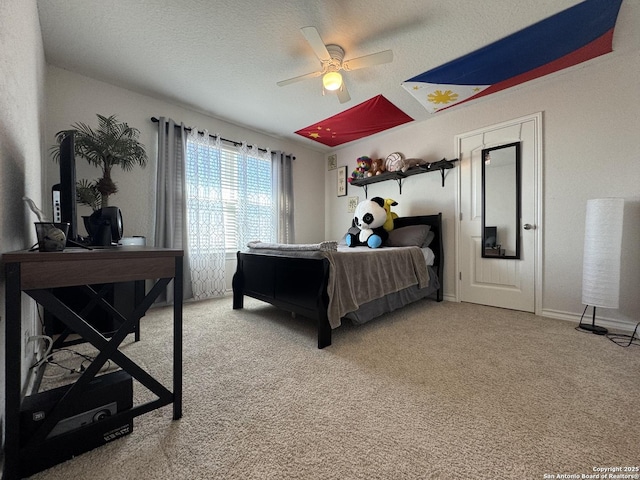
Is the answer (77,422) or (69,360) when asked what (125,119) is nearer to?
(69,360)

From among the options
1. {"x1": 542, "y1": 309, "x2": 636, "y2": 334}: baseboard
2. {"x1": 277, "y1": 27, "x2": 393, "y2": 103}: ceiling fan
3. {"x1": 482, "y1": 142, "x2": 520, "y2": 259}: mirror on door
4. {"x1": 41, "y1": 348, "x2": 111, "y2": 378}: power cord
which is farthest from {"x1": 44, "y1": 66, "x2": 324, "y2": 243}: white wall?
{"x1": 542, "y1": 309, "x2": 636, "y2": 334}: baseboard

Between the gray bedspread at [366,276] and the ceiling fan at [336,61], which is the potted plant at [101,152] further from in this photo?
the gray bedspread at [366,276]

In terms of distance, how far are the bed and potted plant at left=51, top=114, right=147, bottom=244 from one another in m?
1.39

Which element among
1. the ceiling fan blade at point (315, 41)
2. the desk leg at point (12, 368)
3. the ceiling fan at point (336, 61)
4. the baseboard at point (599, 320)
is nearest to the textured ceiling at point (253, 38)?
the ceiling fan at point (336, 61)

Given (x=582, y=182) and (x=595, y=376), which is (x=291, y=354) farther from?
(x=582, y=182)

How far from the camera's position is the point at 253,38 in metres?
2.04

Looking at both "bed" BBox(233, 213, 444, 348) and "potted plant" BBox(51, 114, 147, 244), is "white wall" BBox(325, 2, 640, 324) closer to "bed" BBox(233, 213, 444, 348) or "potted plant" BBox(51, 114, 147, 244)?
"bed" BBox(233, 213, 444, 348)

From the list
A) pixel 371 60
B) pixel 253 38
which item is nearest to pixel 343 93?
pixel 371 60

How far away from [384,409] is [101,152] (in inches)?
119

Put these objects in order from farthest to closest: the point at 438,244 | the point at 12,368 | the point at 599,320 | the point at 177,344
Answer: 1. the point at 438,244
2. the point at 599,320
3. the point at 177,344
4. the point at 12,368

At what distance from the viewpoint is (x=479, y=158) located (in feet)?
9.78

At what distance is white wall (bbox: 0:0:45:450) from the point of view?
913 mm

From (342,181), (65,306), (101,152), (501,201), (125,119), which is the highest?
(125,119)

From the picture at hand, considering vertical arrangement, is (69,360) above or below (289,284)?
below
